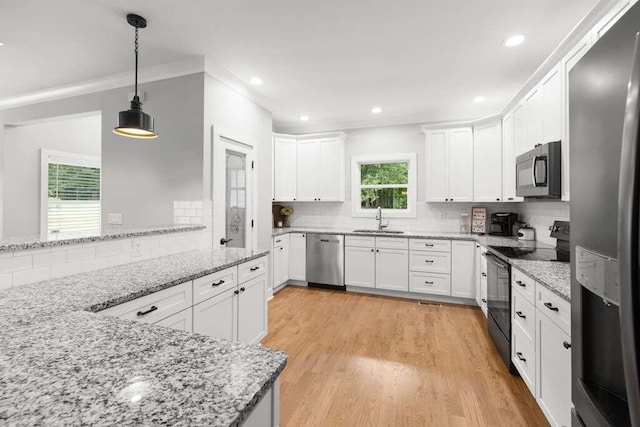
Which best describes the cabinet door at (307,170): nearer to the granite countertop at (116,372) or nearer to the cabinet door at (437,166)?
the cabinet door at (437,166)

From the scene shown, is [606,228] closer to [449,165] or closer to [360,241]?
[360,241]

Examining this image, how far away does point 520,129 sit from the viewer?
3.17 m

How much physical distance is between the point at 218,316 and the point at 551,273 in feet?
7.20

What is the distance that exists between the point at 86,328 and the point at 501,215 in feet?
14.2

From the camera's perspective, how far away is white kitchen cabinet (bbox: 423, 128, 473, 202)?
412cm

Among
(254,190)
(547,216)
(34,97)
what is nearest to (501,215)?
(547,216)

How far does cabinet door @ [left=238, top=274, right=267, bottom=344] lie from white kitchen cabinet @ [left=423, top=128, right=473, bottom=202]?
2.93m

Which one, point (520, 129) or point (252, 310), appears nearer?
point (252, 310)

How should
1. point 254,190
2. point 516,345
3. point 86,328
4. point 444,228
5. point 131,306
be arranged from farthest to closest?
point 444,228 < point 254,190 < point 516,345 < point 131,306 < point 86,328

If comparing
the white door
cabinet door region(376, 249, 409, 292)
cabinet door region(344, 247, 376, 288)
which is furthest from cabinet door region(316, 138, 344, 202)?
the white door

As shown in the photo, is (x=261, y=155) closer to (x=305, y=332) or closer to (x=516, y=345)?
(x=305, y=332)

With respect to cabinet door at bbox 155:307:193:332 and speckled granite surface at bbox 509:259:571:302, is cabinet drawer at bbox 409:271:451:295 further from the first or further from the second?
cabinet door at bbox 155:307:193:332

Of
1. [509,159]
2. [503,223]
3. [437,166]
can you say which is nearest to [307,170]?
[437,166]

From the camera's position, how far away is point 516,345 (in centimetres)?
219
